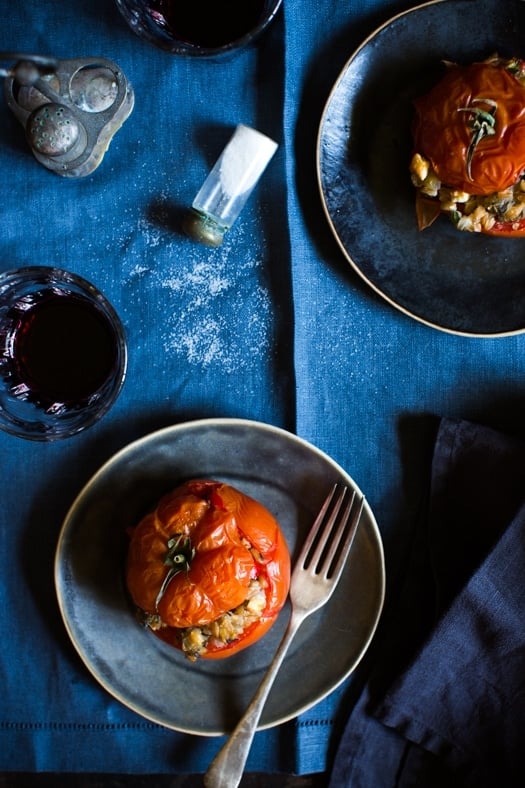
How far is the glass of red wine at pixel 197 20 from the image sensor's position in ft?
3.31

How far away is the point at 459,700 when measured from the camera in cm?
103

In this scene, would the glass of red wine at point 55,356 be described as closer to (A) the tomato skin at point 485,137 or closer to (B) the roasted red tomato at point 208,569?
(B) the roasted red tomato at point 208,569

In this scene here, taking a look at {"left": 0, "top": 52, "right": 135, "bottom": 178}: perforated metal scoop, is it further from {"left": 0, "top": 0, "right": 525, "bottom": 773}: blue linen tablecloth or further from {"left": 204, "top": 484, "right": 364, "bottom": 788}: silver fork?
{"left": 204, "top": 484, "right": 364, "bottom": 788}: silver fork

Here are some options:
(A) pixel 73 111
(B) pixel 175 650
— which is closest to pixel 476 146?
(A) pixel 73 111

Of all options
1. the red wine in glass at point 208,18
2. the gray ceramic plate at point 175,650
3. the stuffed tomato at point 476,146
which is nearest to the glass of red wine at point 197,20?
the red wine in glass at point 208,18

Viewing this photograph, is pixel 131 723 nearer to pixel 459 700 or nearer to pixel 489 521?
pixel 459 700

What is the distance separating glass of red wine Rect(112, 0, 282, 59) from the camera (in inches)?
39.8

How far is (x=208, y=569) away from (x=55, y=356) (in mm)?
353

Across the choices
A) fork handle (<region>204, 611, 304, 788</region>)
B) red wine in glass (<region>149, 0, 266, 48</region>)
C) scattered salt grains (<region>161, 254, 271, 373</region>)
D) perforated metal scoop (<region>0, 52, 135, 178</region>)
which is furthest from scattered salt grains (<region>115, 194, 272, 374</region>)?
fork handle (<region>204, 611, 304, 788</region>)

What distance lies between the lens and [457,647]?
102cm

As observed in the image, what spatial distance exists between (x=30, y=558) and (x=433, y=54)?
2.84 feet

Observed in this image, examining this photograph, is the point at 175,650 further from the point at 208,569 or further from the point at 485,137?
the point at 485,137

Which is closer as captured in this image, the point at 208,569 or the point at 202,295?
the point at 208,569

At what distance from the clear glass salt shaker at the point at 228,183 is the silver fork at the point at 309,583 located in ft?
1.25
